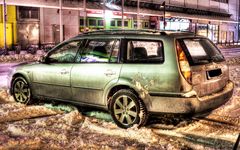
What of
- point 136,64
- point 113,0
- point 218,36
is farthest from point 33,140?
point 218,36

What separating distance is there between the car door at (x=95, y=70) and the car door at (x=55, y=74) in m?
0.20

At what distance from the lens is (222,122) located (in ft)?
22.4

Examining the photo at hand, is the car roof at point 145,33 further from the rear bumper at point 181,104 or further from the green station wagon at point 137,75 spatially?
the rear bumper at point 181,104

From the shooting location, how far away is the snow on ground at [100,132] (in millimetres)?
5355

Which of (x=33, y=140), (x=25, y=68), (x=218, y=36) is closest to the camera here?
(x=33, y=140)

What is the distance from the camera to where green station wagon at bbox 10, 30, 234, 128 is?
5.93 m

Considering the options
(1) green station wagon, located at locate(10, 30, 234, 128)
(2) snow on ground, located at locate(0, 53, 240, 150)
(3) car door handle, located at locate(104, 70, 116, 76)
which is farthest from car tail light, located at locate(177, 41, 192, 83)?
(3) car door handle, located at locate(104, 70, 116, 76)

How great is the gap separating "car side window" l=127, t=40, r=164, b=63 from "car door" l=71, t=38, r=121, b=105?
0.23 metres

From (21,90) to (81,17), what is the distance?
29.7m

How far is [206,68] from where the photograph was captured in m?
6.25

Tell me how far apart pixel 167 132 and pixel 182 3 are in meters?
50.3

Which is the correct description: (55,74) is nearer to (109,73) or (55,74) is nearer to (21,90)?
(21,90)

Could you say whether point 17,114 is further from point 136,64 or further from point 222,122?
point 222,122

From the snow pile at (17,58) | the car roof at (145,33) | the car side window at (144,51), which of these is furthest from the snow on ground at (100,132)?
the snow pile at (17,58)
